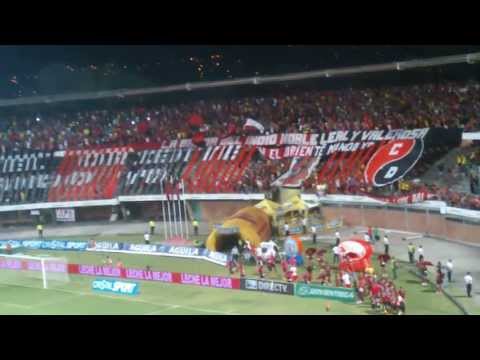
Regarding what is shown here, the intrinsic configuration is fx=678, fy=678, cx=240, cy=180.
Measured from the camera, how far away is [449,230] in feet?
→ 75.7

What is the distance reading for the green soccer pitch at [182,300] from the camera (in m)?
17.7

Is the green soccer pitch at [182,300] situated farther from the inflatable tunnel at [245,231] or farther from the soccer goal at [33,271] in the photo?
the inflatable tunnel at [245,231]

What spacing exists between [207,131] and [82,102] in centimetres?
674

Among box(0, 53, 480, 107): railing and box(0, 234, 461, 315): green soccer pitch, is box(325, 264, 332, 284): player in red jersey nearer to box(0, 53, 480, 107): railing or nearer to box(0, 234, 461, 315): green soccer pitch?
box(0, 234, 461, 315): green soccer pitch

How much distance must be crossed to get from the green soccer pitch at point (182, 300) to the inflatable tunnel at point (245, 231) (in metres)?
0.93

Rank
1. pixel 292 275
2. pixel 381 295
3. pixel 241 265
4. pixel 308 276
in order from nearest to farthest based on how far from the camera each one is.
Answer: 1. pixel 381 295
2. pixel 308 276
3. pixel 292 275
4. pixel 241 265

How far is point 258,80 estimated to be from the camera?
30.8 meters

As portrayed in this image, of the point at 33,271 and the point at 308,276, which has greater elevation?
the point at 308,276

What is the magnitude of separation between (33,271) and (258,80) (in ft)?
42.5

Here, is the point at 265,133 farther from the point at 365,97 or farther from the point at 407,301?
the point at 407,301

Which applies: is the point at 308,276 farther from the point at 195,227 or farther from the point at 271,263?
the point at 195,227

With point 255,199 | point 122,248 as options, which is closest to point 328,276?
point 122,248

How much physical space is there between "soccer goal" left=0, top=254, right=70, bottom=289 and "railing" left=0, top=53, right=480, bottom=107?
10509mm

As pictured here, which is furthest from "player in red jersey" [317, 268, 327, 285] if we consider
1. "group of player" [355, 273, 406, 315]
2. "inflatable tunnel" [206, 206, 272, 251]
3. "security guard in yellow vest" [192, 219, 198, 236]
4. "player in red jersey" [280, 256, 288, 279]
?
"security guard in yellow vest" [192, 219, 198, 236]
